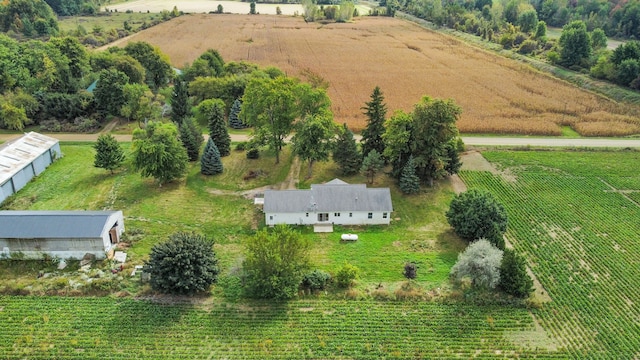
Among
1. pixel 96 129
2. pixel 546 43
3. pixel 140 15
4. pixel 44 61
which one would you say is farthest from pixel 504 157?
pixel 140 15

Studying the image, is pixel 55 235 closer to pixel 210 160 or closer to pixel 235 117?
pixel 210 160

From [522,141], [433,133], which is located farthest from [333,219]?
[522,141]

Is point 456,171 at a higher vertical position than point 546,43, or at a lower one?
lower

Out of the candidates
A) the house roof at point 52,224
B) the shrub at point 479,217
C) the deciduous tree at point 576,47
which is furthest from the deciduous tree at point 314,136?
the deciduous tree at point 576,47

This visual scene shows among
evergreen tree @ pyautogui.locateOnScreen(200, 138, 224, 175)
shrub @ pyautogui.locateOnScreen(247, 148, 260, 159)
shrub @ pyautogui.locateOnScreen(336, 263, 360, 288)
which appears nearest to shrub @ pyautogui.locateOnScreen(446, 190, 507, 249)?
shrub @ pyautogui.locateOnScreen(336, 263, 360, 288)

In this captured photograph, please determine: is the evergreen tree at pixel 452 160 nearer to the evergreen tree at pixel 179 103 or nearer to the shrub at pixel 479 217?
the shrub at pixel 479 217

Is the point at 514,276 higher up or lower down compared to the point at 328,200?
lower down

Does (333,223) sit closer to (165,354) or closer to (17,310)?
(165,354)
